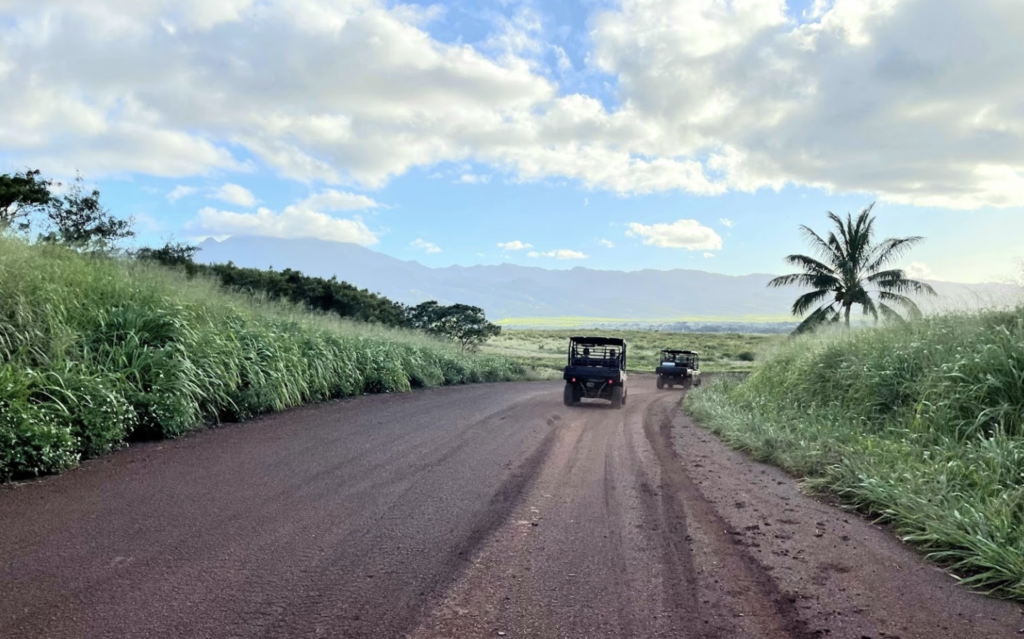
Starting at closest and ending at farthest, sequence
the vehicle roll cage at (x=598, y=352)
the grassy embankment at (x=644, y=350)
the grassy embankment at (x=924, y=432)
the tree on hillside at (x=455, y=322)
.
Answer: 1. the grassy embankment at (x=924, y=432)
2. the vehicle roll cage at (x=598, y=352)
3. the tree on hillside at (x=455, y=322)
4. the grassy embankment at (x=644, y=350)

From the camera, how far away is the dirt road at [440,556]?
3615 millimetres

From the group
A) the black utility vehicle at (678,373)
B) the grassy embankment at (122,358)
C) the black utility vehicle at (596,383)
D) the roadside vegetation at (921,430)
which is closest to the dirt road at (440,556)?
the roadside vegetation at (921,430)

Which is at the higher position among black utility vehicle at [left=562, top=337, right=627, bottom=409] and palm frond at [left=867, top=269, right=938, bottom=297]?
palm frond at [left=867, top=269, right=938, bottom=297]

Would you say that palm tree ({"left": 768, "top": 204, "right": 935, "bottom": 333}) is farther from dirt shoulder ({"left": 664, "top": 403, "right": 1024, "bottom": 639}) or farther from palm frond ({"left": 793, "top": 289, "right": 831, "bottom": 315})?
dirt shoulder ({"left": 664, "top": 403, "right": 1024, "bottom": 639})

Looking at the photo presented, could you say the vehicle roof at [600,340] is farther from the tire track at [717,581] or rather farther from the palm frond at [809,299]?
the tire track at [717,581]

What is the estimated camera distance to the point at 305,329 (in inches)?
638

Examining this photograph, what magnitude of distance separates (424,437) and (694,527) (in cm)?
564

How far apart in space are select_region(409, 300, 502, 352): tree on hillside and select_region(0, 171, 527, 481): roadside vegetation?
79.1ft

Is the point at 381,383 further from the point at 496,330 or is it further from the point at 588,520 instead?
the point at 496,330

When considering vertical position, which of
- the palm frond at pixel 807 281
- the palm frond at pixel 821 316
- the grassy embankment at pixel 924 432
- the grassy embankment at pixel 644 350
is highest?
the palm frond at pixel 807 281

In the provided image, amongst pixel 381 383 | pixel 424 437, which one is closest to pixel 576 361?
pixel 381 383

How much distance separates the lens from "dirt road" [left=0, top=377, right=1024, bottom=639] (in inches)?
142

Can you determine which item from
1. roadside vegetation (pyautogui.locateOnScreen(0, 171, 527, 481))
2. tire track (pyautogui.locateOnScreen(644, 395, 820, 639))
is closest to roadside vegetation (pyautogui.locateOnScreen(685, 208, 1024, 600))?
tire track (pyautogui.locateOnScreen(644, 395, 820, 639))

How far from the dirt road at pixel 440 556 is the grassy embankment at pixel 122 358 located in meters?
0.52
